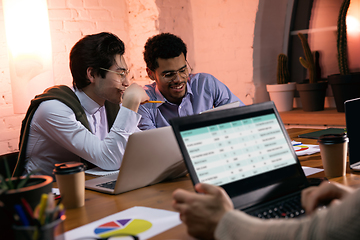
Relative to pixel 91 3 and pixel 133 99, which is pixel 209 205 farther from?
pixel 91 3

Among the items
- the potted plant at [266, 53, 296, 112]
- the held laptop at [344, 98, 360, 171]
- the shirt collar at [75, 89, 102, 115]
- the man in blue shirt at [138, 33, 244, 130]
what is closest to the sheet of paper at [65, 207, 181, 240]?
the held laptop at [344, 98, 360, 171]

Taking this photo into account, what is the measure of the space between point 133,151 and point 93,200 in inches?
7.3

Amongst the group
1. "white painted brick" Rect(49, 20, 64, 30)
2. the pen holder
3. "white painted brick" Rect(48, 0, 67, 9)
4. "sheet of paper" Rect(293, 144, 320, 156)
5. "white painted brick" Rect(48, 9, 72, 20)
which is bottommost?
"sheet of paper" Rect(293, 144, 320, 156)

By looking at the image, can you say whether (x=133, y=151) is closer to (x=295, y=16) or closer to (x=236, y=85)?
(x=236, y=85)

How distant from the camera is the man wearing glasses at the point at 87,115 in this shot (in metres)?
1.52

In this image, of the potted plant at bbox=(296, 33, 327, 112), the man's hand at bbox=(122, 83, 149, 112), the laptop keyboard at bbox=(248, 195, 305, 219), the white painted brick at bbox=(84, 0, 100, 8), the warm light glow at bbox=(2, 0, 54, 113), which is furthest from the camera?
the white painted brick at bbox=(84, 0, 100, 8)

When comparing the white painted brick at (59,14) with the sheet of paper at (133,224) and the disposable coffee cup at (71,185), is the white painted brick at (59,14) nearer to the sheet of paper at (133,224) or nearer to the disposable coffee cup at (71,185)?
the disposable coffee cup at (71,185)

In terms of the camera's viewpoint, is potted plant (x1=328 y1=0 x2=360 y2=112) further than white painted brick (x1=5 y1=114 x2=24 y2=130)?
No

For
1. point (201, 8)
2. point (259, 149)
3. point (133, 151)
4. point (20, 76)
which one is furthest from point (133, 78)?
point (259, 149)

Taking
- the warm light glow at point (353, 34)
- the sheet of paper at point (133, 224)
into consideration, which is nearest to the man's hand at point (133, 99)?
the sheet of paper at point (133, 224)

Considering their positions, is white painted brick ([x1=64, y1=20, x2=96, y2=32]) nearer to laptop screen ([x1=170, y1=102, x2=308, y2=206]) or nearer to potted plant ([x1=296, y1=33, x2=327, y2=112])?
potted plant ([x1=296, y1=33, x2=327, y2=112])

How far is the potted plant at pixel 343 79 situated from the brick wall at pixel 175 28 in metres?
0.70

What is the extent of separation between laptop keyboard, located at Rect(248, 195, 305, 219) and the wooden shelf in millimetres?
1906

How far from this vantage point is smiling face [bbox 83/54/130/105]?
1.81 metres
